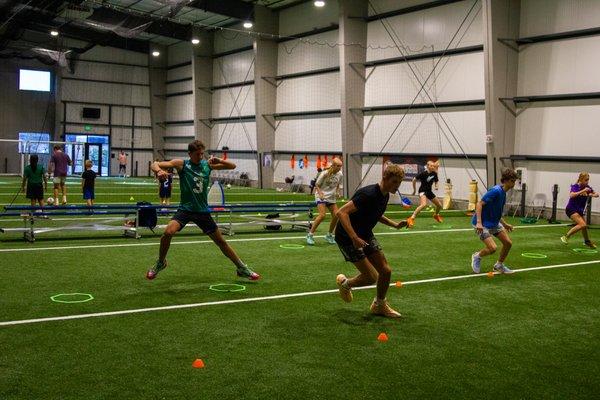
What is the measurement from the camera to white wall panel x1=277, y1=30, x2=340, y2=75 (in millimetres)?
31188

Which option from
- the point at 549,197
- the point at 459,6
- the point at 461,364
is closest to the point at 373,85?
the point at 459,6

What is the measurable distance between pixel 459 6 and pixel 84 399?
23675mm

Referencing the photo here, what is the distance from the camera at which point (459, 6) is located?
25.0 meters

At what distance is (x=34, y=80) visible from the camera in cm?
4325

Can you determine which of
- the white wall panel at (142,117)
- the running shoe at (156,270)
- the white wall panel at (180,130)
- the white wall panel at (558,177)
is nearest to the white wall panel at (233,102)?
the white wall panel at (180,130)

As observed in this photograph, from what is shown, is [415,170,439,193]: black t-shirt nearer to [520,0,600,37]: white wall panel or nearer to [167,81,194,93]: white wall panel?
[520,0,600,37]: white wall panel

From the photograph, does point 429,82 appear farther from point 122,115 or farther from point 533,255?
point 122,115

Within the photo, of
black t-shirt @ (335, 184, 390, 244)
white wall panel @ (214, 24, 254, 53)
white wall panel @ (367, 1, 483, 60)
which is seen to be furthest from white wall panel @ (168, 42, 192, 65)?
black t-shirt @ (335, 184, 390, 244)

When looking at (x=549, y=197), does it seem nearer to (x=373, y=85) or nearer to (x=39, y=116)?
(x=373, y=85)

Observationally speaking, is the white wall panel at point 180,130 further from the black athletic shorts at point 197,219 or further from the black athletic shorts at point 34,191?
the black athletic shorts at point 197,219

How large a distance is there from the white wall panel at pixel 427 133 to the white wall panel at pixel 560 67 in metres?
2.26

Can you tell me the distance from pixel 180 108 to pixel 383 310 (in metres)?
39.6

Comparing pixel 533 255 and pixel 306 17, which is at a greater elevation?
pixel 306 17

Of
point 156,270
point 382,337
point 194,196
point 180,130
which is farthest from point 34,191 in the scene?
point 180,130
